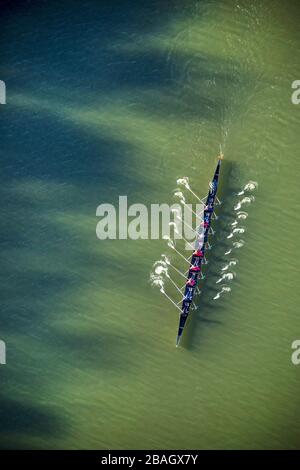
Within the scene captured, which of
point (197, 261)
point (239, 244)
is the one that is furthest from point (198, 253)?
point (239, 244)

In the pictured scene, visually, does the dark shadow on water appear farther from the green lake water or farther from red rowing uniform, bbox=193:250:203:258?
red rowing uniform, bbox=193:250:203:258

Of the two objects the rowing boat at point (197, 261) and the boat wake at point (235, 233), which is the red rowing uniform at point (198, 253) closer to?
the rowing boat at point (197, 261)

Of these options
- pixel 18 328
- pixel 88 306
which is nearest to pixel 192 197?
pixel 88 306

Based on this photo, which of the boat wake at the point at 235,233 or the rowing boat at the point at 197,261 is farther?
the boat wake at the point at 235,233

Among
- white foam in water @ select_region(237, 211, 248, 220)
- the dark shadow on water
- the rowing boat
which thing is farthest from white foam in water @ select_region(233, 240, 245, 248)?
the dark shadow on water

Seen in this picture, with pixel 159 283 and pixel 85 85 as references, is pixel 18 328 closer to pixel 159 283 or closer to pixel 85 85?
pixel 159 283

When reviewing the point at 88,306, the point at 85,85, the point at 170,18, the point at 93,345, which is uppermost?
the point at 170,18

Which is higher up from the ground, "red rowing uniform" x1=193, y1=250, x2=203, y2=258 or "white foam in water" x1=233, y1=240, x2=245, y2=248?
"white foam in water" x1=233, y1=240, x2=245, y2=248

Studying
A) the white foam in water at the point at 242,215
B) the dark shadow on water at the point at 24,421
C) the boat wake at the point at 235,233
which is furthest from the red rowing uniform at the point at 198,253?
the dark shadow on water at the point at 24,421

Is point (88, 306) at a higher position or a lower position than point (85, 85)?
lower
